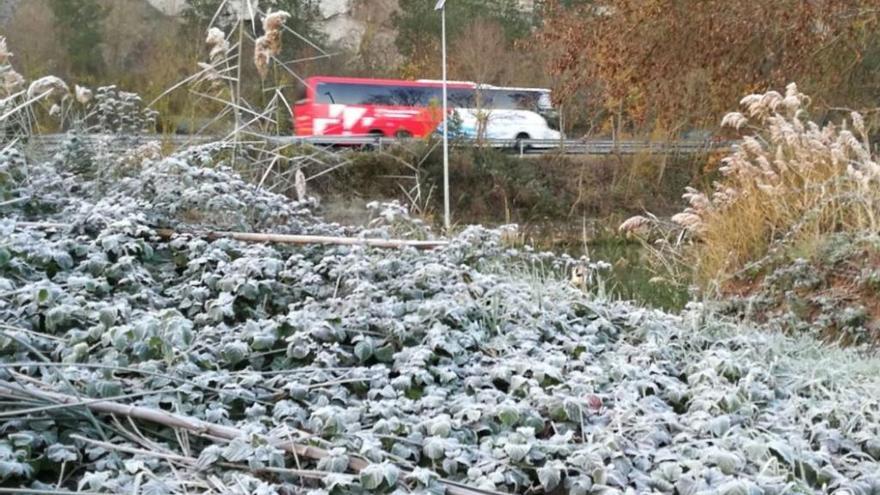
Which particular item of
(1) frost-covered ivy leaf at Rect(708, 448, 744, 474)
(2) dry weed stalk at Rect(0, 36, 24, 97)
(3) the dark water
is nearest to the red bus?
(3) the dark water

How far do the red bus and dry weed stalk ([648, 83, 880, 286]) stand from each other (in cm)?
1085

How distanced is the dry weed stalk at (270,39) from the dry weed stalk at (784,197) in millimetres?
2528

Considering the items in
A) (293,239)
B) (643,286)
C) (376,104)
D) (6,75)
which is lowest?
(643,286)

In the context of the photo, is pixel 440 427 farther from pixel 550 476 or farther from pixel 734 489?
pixel 734 489

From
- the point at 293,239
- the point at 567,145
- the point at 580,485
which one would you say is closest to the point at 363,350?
the point at 580,485

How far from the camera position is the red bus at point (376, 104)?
16328 mm

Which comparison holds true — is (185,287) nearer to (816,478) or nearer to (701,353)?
(701,353)

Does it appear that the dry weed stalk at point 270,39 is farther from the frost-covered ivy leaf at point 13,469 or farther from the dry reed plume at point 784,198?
the frost-covered ivy leaf at point 13,469

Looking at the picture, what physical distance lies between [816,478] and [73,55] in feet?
56.4

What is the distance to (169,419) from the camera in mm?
1414

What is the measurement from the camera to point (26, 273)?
6.73 feet

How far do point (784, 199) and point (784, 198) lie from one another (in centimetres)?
1

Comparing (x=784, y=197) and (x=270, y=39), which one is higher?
(x=270, y=39)

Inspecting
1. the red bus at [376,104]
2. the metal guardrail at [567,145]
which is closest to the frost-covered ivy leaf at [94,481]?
the metal guardrail at [567,145]
